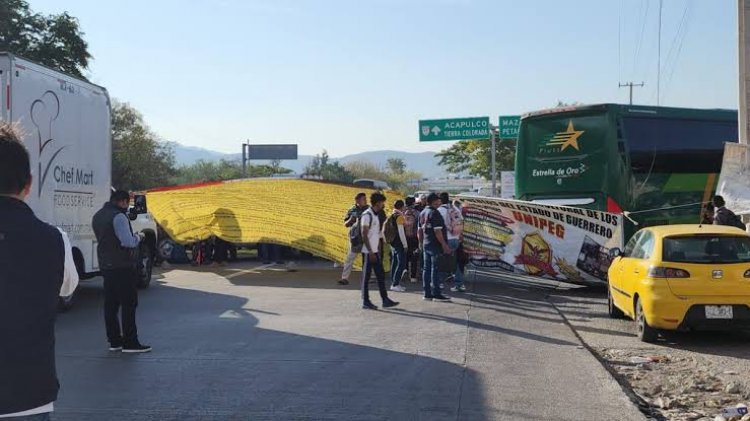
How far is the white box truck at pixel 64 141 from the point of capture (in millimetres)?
9938

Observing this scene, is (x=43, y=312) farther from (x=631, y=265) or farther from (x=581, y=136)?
(x=581, y=136)

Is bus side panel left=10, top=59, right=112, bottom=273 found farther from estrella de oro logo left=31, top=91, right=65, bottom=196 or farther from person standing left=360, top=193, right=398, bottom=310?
person standing left=360, top=193, right=398, bottom=310

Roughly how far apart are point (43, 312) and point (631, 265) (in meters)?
8.37

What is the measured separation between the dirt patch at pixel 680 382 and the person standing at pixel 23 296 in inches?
195

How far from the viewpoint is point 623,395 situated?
638cm

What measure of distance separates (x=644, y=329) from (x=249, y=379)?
4987 mm

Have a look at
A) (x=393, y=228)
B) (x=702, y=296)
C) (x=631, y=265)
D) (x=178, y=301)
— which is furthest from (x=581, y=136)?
(x=178, y=301)

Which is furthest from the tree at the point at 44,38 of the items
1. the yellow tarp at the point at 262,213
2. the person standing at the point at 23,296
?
the person standing at the point at 23,296

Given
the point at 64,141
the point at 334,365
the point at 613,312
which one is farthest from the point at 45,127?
the point at 613,312

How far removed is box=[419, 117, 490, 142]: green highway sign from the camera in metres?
32.8

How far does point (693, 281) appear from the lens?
8.70 m

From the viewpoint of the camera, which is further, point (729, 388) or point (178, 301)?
point (178, 301)

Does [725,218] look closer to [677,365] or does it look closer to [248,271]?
[677,365]

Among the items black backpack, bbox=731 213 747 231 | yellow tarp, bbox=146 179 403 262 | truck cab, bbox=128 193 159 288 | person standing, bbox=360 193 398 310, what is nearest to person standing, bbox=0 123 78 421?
person standing, bbox=360 193 398 310
